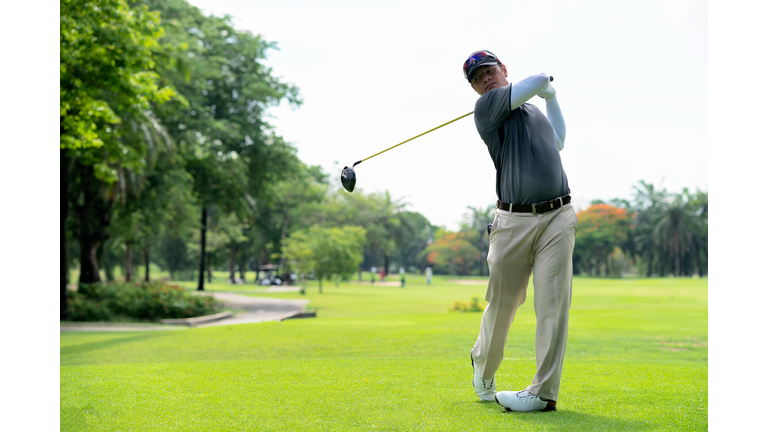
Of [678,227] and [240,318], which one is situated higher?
[678,227]

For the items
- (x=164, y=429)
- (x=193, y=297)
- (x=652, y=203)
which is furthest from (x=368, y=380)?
(x=652, y=203)

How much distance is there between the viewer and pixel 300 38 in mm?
31812

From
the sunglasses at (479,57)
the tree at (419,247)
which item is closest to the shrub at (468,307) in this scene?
the sunglasses at (479,57)

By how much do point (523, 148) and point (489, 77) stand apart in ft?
1.78

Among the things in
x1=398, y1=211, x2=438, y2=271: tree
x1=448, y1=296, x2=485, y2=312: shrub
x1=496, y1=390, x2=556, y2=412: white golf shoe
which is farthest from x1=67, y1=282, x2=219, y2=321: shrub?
x1=398, y1=211, x2=438, y2=271: tree

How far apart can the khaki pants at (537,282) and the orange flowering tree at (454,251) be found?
73.8 metres

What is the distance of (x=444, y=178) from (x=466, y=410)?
248 ft

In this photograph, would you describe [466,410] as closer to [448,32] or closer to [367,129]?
[448,32]

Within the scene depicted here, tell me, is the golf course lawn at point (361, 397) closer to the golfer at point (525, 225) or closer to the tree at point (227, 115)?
the golfer at point (525, 225)

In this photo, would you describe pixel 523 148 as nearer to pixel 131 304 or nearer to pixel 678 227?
pixel 131 304

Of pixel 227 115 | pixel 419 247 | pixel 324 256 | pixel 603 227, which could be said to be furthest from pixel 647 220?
pixel 227 115

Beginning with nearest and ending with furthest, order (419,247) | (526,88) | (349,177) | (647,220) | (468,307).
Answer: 1. (526,88)
2. (349,177)
3. (468,307)
4. (647,220)
5. (419,247)

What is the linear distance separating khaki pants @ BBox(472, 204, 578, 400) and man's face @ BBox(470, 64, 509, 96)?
2.77 ft

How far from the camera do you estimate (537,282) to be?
3652 mm
